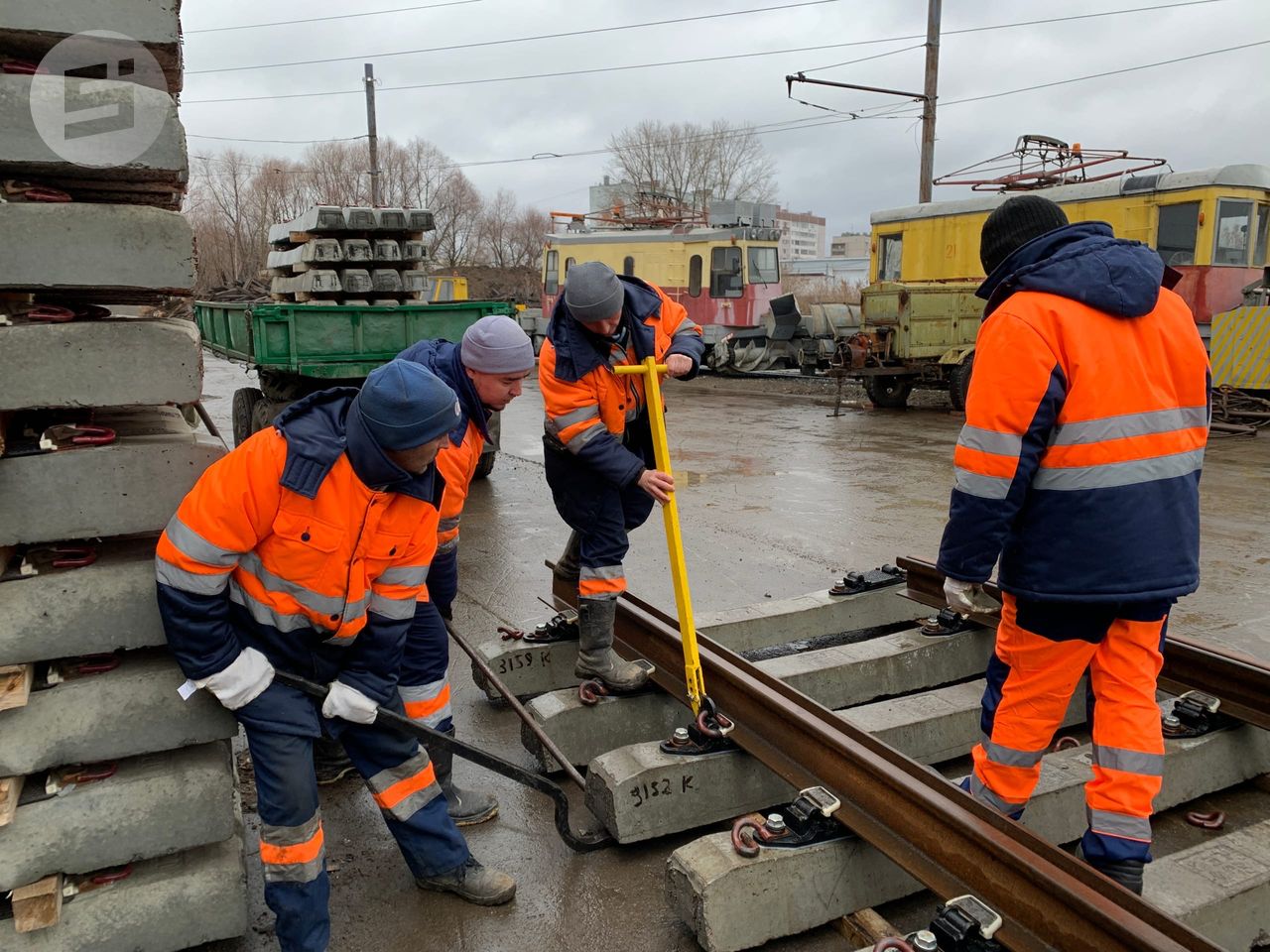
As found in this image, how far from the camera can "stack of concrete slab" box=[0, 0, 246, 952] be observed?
7.98ft

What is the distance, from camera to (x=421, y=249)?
33.3ft

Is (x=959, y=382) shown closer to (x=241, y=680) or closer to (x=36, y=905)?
(x=241, y=680)

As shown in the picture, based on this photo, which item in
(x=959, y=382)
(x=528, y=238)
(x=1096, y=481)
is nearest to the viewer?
(x=1096, y=481)

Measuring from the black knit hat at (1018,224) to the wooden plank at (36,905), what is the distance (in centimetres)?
304

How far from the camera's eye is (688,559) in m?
6.91

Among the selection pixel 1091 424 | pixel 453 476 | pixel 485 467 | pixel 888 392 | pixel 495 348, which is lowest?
pixel 485 467

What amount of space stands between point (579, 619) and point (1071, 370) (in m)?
2.15

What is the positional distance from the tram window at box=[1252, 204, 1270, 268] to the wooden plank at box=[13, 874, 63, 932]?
16092 millimetres

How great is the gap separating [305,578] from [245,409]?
28.1 ft

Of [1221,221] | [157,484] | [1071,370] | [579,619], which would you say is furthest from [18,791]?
[1221,221]

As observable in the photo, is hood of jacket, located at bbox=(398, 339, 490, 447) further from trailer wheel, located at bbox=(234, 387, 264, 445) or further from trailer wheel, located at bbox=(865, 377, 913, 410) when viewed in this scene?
trailer wheel, located at bbox=(865, 377, 913, 410)

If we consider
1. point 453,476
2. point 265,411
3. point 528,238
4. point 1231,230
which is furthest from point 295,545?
point 528,238

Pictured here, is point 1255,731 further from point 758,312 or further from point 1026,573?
point 758,312

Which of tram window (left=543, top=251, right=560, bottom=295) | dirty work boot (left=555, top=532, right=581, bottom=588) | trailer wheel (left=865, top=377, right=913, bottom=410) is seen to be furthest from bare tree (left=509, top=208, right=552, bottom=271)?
dirty work boot (left=555, top=532, right=581, bottom=588)
